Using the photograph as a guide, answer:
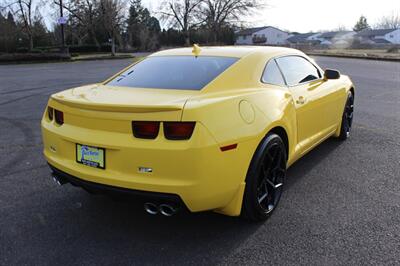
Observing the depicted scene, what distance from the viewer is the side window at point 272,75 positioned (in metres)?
3.80

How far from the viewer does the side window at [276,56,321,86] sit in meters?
4.19

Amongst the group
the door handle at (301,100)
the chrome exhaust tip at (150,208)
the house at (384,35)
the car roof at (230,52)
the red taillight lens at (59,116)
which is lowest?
the chrome exhaust tip at (150,208)

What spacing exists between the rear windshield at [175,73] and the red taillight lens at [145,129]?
702 mm

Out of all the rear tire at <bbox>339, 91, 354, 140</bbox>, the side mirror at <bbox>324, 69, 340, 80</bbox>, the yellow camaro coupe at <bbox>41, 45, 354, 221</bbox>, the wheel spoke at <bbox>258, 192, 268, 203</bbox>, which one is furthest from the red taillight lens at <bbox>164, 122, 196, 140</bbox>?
the rear tire at <bbox>339, 91, 354, 140</bbox>

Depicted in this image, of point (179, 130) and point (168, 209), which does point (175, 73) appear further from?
point (168, 209)

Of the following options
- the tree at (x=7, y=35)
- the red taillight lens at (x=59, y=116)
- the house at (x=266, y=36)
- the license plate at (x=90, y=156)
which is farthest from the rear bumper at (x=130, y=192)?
the house at (x=266, y=36)

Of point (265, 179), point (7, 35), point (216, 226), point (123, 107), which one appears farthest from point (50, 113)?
point (7, 35)

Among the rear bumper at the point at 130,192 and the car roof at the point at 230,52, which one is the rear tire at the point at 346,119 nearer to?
the car roof at the point at 230,52

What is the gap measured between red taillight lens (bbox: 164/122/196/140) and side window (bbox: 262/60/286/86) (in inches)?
50.7

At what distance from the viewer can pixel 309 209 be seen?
365 centimetres

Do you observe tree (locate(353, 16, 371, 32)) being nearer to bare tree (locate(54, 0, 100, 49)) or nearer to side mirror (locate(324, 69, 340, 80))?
bare tree (locate(54, 0, 100, 49))

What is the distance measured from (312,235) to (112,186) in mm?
1589

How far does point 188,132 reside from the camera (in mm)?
2711

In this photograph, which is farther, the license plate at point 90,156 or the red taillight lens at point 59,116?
the red taillight lens at point 59,116
